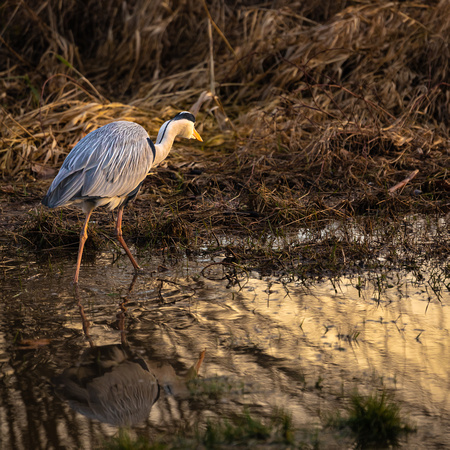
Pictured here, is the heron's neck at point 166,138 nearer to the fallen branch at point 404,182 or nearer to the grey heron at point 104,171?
the grey heron at point 104,171

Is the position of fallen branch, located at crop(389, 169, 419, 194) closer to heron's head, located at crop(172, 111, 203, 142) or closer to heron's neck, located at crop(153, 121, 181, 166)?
heron's head, located at crop(172, 111, 203, 142)

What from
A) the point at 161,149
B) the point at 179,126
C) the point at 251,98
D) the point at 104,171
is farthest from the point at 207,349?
the point at 251,98

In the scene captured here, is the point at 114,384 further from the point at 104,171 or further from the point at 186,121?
the point at 186,121

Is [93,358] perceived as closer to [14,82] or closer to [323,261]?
[323,261]

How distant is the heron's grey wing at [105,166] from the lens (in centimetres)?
483

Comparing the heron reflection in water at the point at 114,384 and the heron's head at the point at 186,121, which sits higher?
the heron's head at the point at 186,121

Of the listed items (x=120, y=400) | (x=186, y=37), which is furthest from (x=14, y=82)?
(x=120, y=400)

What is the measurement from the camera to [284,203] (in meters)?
6.20

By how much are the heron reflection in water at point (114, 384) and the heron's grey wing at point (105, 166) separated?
1.46 meters

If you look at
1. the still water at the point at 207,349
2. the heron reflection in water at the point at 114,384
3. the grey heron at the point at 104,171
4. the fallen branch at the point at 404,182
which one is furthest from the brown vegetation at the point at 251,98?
the heron reflection in water at the point at 114,384

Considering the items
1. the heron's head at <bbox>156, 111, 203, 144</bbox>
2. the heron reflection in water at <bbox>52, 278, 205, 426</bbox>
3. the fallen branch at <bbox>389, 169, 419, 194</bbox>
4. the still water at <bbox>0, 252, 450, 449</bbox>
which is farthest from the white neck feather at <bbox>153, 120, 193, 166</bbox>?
the fallen branch at <bbox>389, 169, 419, 194</bbox>

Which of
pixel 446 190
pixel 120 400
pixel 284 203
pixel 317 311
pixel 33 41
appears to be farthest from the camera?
pixel 33 41

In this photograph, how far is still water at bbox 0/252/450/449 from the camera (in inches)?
116

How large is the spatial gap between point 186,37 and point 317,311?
303 inches
